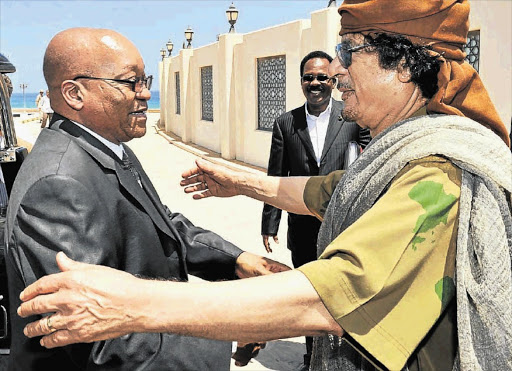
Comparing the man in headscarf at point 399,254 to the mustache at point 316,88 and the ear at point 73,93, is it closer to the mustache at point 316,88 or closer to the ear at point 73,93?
the ear at point 73,93

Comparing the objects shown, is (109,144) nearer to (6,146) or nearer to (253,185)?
(253,185)

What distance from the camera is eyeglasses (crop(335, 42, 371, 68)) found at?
66.9 inches

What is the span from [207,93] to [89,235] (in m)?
17.8

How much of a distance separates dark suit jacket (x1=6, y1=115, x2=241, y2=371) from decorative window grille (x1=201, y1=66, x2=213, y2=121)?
55.6 feet

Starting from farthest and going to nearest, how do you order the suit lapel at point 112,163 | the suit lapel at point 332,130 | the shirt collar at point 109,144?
the suit lapel at point 332,130
the shirt collar at point 109,144
the suit lapel at point 112,163

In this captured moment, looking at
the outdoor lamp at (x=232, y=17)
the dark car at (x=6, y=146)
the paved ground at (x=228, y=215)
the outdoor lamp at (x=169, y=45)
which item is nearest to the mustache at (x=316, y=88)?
the paved ground at (x=228, y=215)

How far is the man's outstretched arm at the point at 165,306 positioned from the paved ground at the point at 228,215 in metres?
3.26

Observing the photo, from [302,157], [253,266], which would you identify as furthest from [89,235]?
[302,157]

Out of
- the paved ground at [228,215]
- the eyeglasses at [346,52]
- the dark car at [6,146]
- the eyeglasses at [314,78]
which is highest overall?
the eyeglasses at [346,52]

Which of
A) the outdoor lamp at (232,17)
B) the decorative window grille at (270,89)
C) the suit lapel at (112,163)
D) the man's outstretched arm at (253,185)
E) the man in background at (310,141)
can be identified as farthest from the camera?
the outdoor lamp at (232,17)

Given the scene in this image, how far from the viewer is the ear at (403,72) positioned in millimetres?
1629

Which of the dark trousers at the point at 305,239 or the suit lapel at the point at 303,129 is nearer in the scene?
the dark trousers at the point at 305,239

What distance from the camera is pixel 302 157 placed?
4.49 metres

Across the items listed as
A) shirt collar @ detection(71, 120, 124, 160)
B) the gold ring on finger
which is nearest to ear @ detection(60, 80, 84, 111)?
shirt collar @ detection(71, 120, 124, 160)
